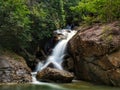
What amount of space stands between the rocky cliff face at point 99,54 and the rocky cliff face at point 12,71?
438 centimetres

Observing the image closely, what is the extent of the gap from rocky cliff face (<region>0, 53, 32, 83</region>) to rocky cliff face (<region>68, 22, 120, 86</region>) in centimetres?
438

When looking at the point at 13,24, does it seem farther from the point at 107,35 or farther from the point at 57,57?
the point at 107,35

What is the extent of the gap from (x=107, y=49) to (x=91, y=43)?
1525 millimetres

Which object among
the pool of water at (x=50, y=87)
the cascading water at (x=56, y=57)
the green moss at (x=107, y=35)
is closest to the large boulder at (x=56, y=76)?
the pool of water at (x=50, y=87)

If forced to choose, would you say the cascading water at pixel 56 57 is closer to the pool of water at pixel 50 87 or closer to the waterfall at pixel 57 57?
the waterfall at pixel 57 57

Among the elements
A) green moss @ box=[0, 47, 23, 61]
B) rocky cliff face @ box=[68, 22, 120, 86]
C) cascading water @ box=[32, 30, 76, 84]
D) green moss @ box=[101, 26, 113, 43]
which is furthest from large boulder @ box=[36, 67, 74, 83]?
green moss @ box=[101, 26, 113, 43]

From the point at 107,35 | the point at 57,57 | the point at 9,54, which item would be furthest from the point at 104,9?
the point at 9,54

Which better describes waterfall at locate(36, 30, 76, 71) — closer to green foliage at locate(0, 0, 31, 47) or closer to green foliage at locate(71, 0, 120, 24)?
green foliage at locate(0, 0, 31, 47)

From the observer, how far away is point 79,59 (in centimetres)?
2295

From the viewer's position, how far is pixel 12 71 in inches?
826

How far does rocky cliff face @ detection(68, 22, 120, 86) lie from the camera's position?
1986 cm

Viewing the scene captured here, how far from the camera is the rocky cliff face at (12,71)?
67.5ft

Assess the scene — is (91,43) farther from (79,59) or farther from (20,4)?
(20,4)

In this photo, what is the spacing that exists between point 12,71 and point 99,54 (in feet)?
21.2
